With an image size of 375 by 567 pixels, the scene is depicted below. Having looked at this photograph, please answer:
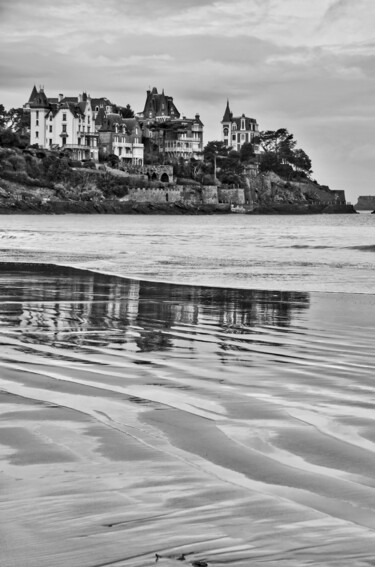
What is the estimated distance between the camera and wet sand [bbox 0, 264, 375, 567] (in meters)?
3.53

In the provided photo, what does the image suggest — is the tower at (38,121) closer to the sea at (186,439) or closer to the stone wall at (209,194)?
the stone wall at (209,194)

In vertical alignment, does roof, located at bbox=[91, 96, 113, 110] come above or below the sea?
above

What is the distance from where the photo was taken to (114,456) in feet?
15.4

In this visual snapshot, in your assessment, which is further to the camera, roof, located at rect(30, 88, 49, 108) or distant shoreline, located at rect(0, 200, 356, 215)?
roof, located at rect(30, 88, 49, 108)

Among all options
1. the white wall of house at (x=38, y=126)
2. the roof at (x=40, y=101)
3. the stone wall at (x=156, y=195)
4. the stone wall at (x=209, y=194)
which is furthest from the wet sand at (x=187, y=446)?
the roof at (x=40, y=101)

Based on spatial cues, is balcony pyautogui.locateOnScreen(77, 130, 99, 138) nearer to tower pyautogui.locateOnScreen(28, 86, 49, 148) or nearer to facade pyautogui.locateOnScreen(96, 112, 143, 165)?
facade pyautogui.locateOnScreen(96, 112, 143, 165)

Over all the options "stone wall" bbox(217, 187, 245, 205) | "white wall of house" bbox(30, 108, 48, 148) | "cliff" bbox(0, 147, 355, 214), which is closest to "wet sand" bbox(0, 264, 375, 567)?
"cliff" bbox(0, 147, 355, 214)

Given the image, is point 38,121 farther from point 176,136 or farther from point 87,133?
point 176,136

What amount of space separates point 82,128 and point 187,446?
174 metres

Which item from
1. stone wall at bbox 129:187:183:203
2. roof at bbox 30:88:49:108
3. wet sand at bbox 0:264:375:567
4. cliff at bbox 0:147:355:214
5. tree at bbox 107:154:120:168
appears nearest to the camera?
wet sand at bbox 0:264:375:567

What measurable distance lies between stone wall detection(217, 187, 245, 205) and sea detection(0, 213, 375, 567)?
172729 mm

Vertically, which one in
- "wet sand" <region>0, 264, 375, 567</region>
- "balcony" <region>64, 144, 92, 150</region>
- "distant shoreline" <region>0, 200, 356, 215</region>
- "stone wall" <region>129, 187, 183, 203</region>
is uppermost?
"balcony" <region>64, 144, 92, 150</region>

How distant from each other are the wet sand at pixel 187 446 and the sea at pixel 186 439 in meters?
0.01

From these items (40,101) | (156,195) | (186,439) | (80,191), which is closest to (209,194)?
(156,195)
